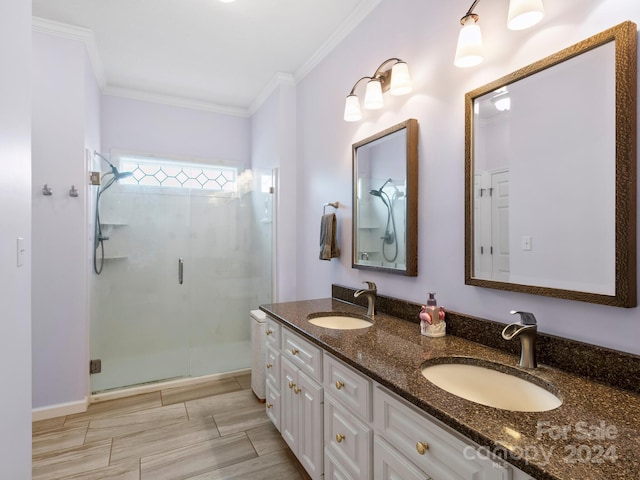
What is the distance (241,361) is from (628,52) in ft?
11.1

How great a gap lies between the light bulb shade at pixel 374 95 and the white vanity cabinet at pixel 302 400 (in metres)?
1.33

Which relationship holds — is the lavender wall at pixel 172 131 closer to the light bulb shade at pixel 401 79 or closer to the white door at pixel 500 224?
the light bulb shade at pixel 401 79

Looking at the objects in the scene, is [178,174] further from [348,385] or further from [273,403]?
[348,385]

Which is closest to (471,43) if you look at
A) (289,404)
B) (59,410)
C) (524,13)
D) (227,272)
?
(524,13)

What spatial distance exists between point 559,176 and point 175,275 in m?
3.08

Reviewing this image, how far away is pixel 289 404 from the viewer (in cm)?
190

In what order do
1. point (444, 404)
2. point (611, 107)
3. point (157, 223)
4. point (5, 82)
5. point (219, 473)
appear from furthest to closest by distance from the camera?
point (157, 223) → point (219, 473) → point (5, 82) → point (611, 107) → point (444, 404)

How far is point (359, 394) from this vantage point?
1.28 metres

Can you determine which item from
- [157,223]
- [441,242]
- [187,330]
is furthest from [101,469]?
[441,242]

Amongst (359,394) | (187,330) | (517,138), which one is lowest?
(187,330)

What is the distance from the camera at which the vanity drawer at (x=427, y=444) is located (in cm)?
81

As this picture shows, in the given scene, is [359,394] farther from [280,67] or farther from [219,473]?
[280,67]

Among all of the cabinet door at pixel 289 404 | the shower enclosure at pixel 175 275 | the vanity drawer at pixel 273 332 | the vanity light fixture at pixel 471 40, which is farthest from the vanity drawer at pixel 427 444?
the shower enclosure at pixel 175 275

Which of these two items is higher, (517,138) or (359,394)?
(517,138)
